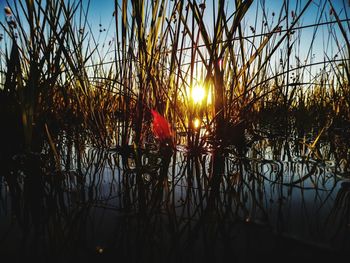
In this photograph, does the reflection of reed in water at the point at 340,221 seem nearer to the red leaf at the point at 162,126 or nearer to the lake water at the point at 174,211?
the lake water at the point at 174,211

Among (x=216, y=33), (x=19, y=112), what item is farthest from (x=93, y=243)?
(x=19, y=112)

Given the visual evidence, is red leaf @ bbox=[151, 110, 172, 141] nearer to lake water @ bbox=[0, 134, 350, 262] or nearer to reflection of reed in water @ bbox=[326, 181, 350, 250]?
lake water @ bbox=[0, 134, 350, 262]

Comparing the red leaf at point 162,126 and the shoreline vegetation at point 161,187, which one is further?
the red leaf at point 162,126

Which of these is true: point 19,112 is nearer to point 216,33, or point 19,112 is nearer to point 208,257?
point 216,33

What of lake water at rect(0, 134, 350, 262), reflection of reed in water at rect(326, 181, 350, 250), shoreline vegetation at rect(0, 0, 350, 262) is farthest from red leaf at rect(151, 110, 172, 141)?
reflection of reed in water at rect(326, 181, 350, 250)

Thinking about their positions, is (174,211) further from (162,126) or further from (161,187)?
(162,126)

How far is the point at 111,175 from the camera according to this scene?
0.93 m

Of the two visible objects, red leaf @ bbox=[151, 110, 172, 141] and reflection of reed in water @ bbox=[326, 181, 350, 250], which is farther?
red leaf @ bbox=[151, 110, 172, 141]

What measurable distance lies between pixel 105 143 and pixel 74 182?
73 cm

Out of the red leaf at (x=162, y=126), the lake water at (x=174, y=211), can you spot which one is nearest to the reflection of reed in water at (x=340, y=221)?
the lake water at (x=174, y=211)

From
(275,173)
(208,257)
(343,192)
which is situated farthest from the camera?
(275,173)

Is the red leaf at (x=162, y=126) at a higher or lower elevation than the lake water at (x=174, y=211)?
higher

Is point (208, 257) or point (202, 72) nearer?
point (208, 257)

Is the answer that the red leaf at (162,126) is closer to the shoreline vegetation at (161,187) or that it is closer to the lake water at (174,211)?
the shoreline vegetation at (161,187)
